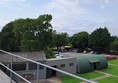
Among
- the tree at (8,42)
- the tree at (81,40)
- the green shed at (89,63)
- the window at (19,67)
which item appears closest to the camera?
the window at (19,67)

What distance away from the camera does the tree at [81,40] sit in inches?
2404

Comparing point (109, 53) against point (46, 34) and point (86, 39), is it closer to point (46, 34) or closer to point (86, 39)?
point (86, 39)

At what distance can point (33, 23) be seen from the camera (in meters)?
28.3

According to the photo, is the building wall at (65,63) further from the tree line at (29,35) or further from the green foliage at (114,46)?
the green foliage at (114,46)

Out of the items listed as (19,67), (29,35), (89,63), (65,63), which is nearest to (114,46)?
(89,63)

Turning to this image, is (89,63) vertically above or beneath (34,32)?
beneath

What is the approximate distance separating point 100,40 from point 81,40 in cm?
845

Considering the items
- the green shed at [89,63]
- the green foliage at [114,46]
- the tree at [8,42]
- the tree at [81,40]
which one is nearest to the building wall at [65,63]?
the green shed at [89,63]

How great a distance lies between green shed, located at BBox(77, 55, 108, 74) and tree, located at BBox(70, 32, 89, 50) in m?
27.3

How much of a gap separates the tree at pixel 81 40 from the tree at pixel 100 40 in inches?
147

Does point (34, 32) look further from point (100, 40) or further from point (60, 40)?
point (60, 40)

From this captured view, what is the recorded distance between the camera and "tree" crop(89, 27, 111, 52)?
177ft

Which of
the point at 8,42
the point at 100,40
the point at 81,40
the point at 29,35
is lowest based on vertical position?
the point at 8,42

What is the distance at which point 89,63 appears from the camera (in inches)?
1206
